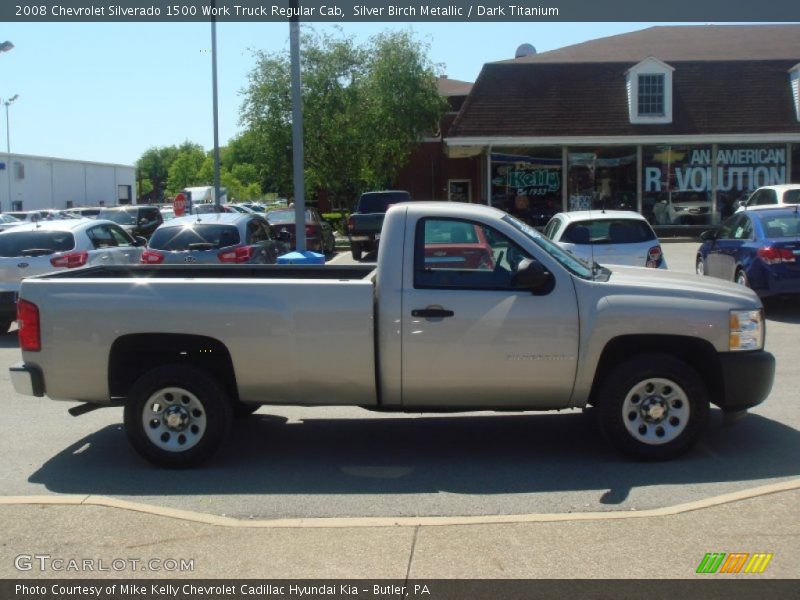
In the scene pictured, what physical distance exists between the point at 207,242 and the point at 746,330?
9.79 meters

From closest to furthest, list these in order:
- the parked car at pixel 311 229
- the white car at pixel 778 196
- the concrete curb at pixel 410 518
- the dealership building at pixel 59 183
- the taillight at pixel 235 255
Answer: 1. the concrete curb at pixel 410 518
2. the taillight at pixel 235 255
3. the white car at pixel 778 196
4. the parked car at pixel 311 229
5. the dealership building at pixel 59 183

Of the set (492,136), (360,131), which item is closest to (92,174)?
(360,131)

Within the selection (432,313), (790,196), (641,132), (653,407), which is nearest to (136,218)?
(641,132)

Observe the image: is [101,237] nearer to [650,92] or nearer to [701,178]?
[650,92]

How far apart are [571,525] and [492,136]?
25605 mm

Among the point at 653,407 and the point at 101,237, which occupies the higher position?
the point at 101,237

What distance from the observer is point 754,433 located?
7.53 m

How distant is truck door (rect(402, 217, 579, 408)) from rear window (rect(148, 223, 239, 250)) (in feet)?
27.8

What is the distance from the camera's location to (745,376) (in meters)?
6.72

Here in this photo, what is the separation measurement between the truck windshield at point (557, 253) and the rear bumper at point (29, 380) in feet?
11.9

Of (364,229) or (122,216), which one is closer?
(364,229)

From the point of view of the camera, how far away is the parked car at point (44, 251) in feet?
44.4

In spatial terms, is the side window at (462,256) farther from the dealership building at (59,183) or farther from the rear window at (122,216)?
the dealership building at (59,183)

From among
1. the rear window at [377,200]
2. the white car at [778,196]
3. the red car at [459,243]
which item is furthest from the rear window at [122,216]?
the red car at [459,243]
